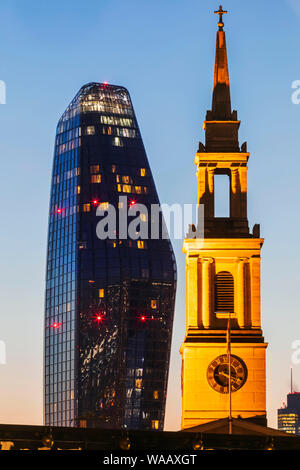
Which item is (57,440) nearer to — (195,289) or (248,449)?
(248,449)

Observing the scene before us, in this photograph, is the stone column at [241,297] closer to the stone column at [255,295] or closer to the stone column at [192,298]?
the stone column at [255,295]

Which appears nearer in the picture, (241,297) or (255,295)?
(241,297)

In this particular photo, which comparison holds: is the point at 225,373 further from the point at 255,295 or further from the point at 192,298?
the point at 255,295

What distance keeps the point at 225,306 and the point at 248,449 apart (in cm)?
4272

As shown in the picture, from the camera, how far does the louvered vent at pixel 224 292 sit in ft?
369

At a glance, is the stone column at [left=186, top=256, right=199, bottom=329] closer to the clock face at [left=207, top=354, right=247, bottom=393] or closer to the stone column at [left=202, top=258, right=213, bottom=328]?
the stone column at [left=202, top=258, right=213, bottom=328]

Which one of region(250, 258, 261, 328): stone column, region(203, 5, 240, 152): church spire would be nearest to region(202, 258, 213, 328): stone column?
region(250, 258, 261, 328): stone column

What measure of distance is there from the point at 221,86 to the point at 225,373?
23.9 m

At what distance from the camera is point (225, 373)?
111312 millimetres

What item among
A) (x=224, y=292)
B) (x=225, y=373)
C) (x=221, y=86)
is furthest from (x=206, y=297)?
(x=221, y=86)

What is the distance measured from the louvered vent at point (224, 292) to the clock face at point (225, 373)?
149 inches

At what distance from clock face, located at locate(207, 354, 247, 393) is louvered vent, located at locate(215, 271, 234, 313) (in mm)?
3787

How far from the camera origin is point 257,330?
112 metres
